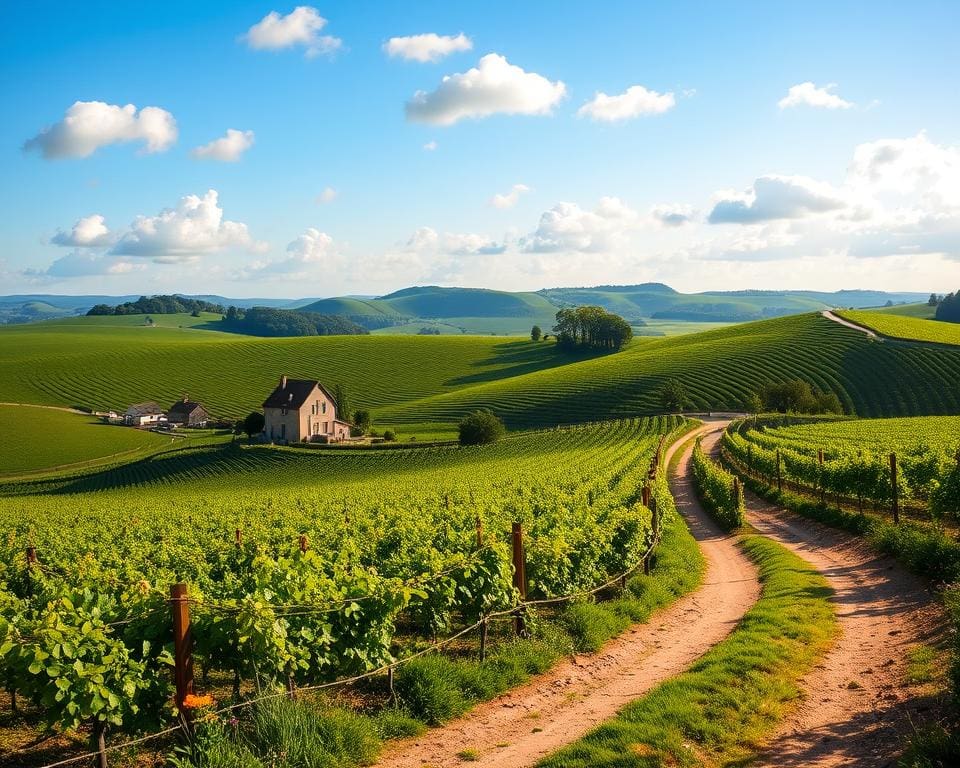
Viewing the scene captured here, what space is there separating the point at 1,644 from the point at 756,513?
92.3ft

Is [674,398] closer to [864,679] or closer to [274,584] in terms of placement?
[864,679]

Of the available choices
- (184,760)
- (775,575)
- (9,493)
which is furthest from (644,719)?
(9,493)

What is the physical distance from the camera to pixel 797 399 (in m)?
77.9

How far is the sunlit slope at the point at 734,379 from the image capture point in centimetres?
8012

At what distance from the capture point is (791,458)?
31.4 m

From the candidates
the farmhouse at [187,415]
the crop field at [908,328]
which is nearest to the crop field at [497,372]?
the farmhouse at [187,415]

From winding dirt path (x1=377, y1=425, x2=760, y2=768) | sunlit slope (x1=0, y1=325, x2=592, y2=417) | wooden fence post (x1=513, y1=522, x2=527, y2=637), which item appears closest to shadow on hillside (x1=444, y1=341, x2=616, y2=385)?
sunlit slope (x1=0, y1=325, x2=592, y2=417)

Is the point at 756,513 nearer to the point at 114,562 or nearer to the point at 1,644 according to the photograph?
the point at 114,562

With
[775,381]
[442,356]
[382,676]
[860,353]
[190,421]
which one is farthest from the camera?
[442,356]

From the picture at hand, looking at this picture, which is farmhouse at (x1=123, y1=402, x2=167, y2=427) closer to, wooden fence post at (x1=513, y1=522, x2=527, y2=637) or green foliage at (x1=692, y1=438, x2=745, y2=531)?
green foliage at (x1=692, y1=438, x2=745, y2=531)

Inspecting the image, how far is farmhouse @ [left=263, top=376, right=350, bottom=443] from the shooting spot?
8288 centimetres

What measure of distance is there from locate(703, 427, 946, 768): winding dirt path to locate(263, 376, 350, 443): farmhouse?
7103 centimetres

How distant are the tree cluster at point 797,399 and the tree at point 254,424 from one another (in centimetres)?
6319

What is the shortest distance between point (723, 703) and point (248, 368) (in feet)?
447
